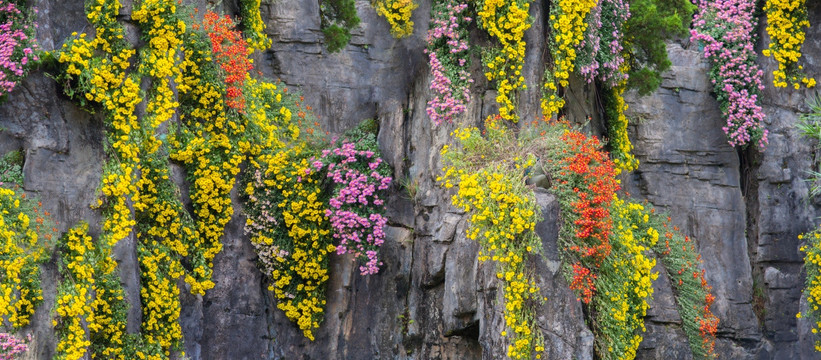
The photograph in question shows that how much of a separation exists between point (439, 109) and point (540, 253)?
8.98ft

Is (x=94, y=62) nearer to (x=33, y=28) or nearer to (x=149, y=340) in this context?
(x=33, y=28)

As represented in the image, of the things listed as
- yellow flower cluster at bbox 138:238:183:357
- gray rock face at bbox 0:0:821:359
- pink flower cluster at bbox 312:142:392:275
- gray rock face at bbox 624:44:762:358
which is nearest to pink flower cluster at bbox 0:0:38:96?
gray rock face at bbox 0:0:821:359

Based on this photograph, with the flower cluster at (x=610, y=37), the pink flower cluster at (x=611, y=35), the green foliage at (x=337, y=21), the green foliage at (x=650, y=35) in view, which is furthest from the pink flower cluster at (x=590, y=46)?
the green foliage at (x=337, y=21)

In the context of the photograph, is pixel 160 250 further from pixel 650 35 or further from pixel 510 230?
pixel 650 35

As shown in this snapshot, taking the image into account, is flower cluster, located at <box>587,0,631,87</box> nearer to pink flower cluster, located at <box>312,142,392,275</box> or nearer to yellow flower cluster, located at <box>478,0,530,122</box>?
yellow flower cluster, located at <box>478,0,530,122</box>

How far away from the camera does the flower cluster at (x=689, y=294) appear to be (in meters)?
13.3

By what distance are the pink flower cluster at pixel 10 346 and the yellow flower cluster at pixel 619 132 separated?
826 centimetres

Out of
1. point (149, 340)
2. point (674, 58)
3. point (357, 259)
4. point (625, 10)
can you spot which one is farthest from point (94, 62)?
point (674, 58)

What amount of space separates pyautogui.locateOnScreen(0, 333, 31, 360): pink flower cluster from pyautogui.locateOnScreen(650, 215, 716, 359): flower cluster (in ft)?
25.6

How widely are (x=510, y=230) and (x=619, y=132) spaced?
4345 millimetres

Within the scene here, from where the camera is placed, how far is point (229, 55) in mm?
12773

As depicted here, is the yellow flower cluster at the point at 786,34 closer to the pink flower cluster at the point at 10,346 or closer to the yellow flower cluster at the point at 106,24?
the yellow flower cluster at the point at 106,24

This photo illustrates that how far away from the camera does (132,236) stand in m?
11.4

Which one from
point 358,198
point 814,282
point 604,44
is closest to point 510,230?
point 358,198
